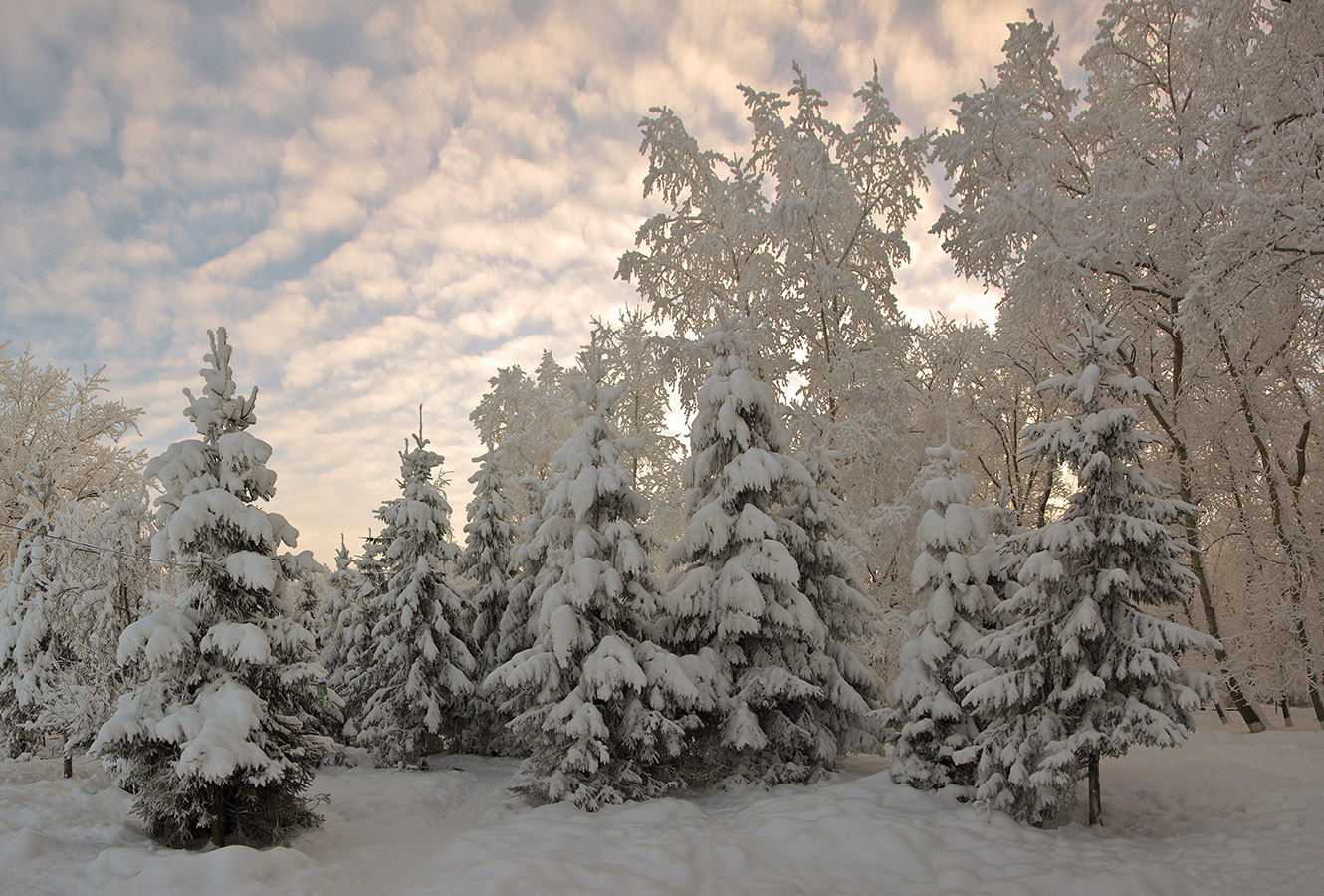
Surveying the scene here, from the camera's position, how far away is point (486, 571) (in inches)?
800

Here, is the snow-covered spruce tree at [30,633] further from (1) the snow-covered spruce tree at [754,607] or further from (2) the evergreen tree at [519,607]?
(1) the snow-covered spruce tree at [754,607]

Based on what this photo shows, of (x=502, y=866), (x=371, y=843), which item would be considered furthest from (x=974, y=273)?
(x=371, y=843)

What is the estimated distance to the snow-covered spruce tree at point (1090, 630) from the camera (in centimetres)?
904

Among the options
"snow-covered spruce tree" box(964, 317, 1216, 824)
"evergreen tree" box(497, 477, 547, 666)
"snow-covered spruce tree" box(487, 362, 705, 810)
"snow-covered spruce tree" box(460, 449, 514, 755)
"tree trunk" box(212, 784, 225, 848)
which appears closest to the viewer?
"snow-covered spruce tree" box(964, 317, 1216, 824)

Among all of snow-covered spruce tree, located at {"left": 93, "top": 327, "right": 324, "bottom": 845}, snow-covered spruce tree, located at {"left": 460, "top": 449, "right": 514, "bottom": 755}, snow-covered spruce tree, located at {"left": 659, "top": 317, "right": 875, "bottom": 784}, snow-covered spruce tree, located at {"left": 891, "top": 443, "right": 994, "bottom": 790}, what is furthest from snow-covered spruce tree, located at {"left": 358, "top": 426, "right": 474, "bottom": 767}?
snow-covered spruce tree, located at {"left": 891, "top": 443, "right": 994, "bottom": 790}

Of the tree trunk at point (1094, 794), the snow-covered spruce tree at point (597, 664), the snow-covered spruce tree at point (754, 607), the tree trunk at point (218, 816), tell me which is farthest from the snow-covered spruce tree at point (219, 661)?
the tree trunk at point (1094, 794)

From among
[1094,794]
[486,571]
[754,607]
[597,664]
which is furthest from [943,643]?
[486,571]

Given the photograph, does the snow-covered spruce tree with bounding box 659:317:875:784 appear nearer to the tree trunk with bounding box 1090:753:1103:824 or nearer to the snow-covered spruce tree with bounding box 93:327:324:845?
the tree trunk with bounding box 1090:753:1103:824

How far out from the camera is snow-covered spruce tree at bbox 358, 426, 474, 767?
1703 centimetres

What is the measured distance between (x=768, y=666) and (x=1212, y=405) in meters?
12.4

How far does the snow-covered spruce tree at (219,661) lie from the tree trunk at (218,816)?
0.05ft

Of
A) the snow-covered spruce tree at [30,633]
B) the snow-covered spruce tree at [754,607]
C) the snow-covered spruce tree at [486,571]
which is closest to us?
the snow-covered spruce tree at [754,607]

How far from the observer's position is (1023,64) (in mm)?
17375

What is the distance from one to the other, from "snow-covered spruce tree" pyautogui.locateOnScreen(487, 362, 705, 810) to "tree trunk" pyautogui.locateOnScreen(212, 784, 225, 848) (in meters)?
4.08
